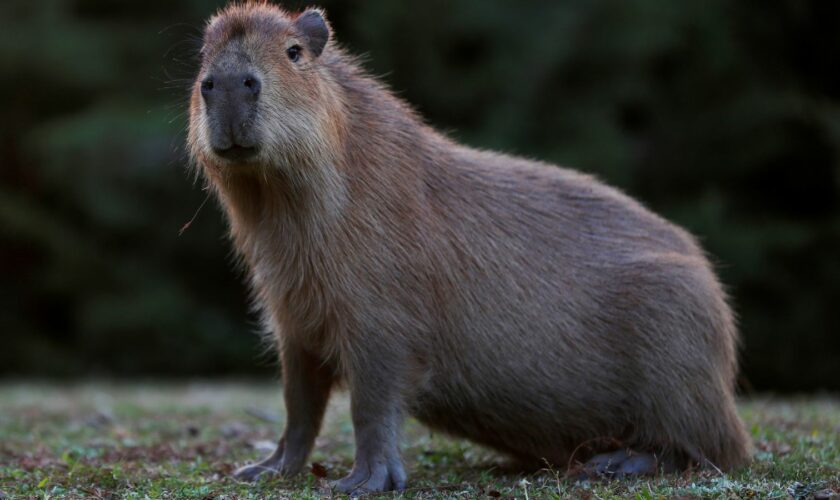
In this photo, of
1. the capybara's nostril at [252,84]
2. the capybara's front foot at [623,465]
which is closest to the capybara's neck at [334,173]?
the capybara's nostril at [252,84]

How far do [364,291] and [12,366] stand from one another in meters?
10.5

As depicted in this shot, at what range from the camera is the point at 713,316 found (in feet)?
16.3

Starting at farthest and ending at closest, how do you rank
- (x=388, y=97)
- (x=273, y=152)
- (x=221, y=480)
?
(x=388, y=97), (x=221, y=480), (x=273, y=152)

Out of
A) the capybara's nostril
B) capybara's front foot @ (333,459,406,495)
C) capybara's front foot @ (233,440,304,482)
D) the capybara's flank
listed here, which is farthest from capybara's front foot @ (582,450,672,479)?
the capybara's nostril

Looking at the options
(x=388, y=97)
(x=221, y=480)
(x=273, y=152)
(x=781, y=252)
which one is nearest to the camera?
(x=273, y=152)

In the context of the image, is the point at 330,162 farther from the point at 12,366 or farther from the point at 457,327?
the point at 12,366

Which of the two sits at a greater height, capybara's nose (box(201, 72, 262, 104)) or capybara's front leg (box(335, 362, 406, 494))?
capybara's nose (box(201, 72, 262, 104))

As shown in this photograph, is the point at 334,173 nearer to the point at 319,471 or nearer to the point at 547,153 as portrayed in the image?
the point at 319,471

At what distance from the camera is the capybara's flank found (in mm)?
4555

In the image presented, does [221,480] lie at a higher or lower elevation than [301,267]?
lower

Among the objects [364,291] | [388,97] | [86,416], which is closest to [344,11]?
[86,416]

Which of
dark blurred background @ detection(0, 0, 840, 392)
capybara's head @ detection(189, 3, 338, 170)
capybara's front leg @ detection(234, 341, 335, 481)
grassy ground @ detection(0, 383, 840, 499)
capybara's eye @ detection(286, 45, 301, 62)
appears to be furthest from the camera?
dark blurred background @ detection(0, 0, 840, 392)

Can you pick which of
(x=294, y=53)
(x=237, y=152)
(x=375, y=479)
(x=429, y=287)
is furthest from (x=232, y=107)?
(x=375, y=479)

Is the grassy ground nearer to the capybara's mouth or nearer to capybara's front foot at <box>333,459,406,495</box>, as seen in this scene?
capybara's front foot at <box>333,459,406,495</box>
